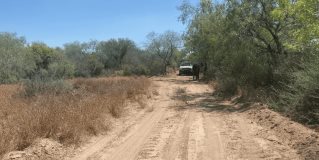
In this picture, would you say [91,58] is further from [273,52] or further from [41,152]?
[41,152]

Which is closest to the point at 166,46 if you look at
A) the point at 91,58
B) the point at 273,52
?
the point at 91,58

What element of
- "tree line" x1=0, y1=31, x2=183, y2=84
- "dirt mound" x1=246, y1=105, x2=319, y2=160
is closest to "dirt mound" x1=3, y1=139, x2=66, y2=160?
"dirt mound" x1=246, y1=105, x2=319, y2=160

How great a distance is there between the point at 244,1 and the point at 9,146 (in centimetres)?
1556

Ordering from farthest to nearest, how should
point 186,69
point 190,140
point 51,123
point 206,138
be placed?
point 186,69, point 206,138, point 190,140, point 51,123

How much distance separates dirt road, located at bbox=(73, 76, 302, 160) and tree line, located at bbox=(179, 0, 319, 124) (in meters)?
1.98

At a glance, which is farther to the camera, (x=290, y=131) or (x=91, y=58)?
(x=91, y=58)

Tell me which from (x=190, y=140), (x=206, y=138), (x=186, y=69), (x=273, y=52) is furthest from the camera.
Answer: (x=186, y=69)

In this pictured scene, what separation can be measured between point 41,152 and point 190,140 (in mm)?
3920

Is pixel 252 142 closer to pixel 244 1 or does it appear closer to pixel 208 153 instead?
pixel 208 153

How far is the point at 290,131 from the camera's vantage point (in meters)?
11.6

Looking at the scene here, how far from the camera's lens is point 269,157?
9180mm

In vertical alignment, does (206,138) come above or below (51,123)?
below

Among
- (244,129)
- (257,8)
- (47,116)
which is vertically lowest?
(244,129)

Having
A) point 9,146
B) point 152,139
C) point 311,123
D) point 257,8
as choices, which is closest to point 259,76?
point 257,8
